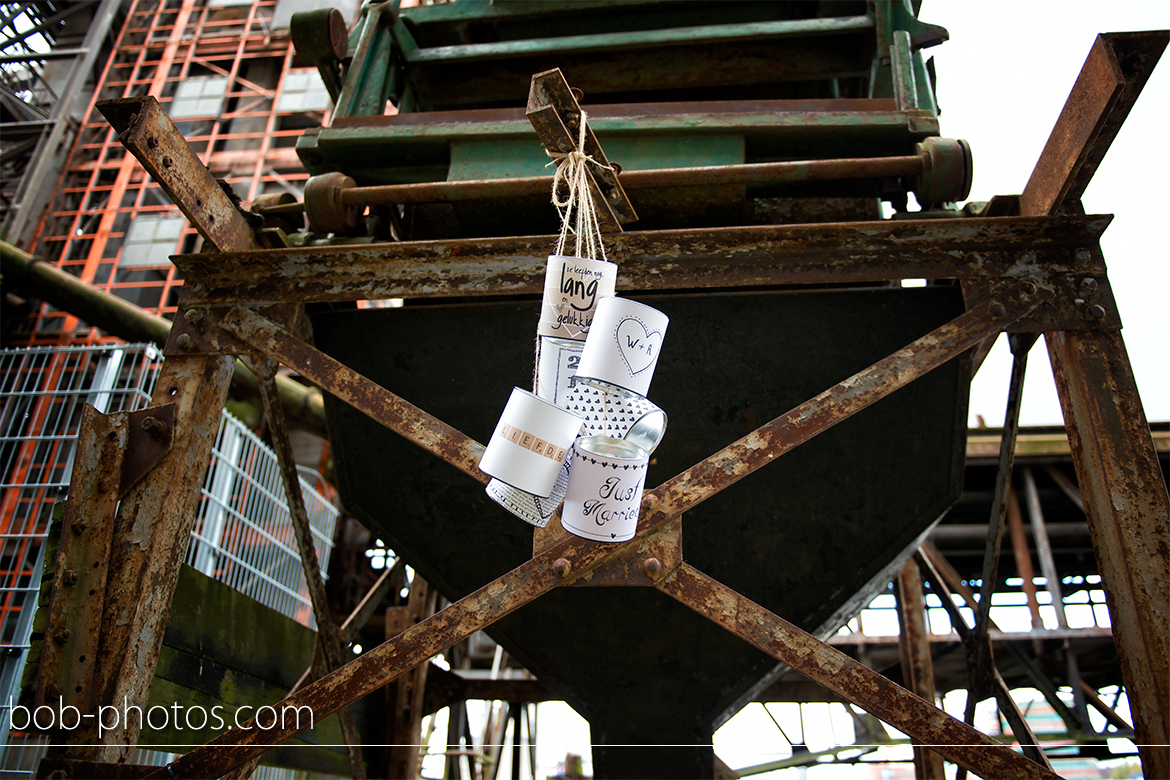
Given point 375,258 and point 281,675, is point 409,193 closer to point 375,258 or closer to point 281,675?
point 375,258

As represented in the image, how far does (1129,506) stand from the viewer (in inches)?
97.1

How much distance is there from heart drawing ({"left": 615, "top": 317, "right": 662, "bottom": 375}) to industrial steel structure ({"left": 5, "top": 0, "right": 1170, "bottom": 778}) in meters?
0.56

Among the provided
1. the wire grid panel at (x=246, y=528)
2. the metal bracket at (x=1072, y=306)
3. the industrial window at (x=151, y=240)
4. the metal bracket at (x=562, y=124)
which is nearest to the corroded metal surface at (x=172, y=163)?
the metal bracket at (x=562, y=124)

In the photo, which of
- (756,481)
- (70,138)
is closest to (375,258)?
(756,481)

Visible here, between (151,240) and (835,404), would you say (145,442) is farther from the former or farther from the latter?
(151,240)

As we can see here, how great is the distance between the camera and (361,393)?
111 inches

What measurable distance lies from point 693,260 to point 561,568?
1257 mm

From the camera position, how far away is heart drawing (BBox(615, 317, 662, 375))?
2.01m

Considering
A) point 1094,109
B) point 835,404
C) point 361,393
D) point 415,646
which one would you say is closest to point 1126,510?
point 835,404

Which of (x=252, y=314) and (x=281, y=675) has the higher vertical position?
(x=252, y=314)

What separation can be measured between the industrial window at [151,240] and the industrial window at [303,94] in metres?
3.42

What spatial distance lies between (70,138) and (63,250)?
2795 mm

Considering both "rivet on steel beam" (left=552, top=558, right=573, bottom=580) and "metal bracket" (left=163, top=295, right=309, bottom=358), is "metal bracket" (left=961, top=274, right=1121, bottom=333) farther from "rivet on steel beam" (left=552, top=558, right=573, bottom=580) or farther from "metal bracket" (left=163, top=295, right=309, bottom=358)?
"metal bracket" (left=163, top=295, right=309, bottom=358)

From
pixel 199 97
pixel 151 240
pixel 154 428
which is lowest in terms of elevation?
pixel 154 428
